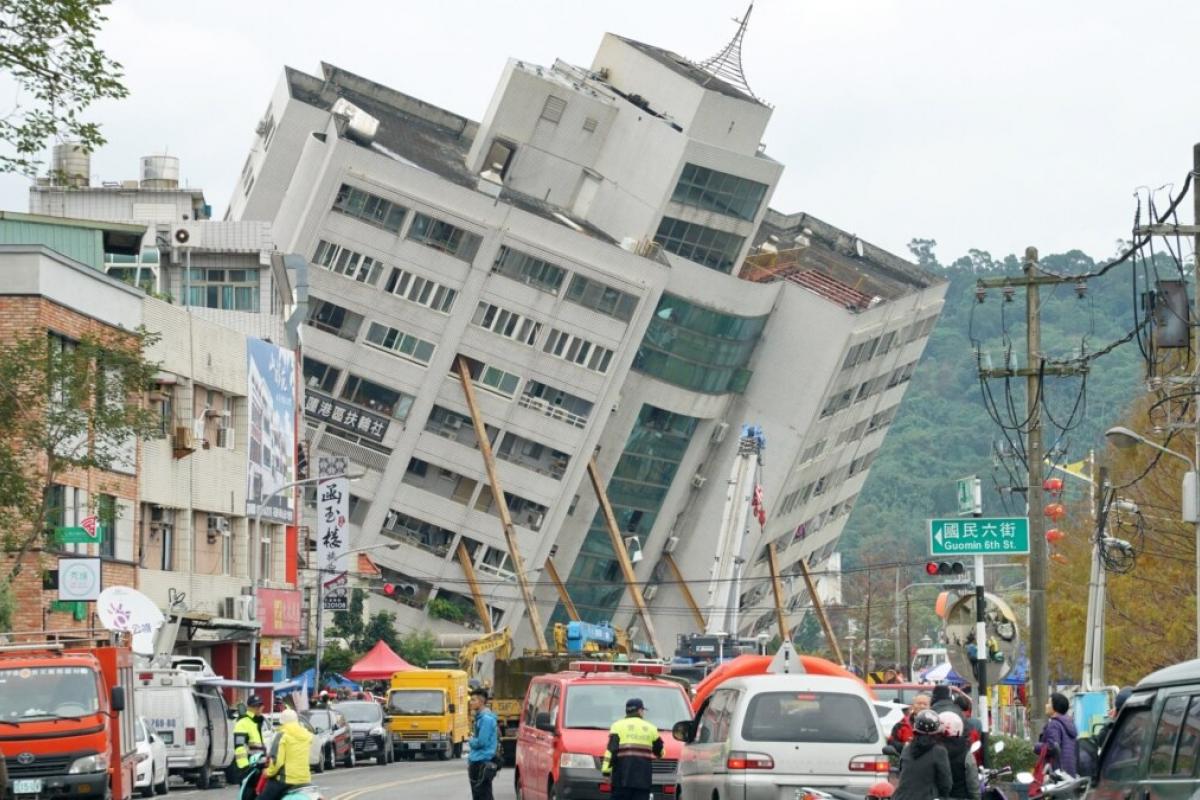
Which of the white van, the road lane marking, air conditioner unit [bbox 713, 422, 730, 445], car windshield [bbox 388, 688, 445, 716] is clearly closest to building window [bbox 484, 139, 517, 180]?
air conditioner unit [bbox 713, 422, 730, 445]

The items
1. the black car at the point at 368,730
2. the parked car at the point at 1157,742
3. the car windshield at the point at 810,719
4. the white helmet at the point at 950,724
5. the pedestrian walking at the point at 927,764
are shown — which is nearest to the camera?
the parked car at the point at 1157,742

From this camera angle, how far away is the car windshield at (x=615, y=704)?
Result: 1014 inches

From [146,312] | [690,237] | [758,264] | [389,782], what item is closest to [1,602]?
[389,782]

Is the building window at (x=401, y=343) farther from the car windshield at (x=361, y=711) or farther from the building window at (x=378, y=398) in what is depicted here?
the car windshield at (x=361, y=711)

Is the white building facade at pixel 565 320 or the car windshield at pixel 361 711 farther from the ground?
the white building facade at pixel 565 320

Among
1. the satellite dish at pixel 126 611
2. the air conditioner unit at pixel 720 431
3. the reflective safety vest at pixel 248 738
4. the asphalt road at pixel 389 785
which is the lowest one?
the asphalt road at pixel 389 785

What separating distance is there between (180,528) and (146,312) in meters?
6.07

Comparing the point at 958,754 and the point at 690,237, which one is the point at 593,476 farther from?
the point at 958,754

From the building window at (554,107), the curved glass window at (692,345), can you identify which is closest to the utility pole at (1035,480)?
the curved glass window at (692,345)

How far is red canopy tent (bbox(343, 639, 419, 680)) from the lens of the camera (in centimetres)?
6838

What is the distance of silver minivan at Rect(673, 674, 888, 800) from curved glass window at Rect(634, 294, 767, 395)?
69796mm

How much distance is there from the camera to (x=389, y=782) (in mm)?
38531

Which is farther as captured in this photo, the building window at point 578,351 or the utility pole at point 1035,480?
the building window at point 578,351

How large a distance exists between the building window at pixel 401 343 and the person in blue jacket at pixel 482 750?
195 feet
